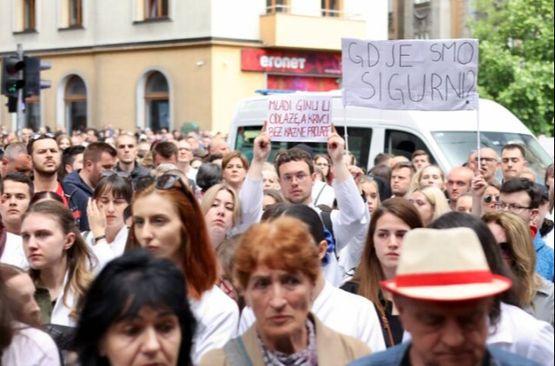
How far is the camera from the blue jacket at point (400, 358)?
3.71 meters

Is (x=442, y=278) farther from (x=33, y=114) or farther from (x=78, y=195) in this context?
(x=33, y=114)

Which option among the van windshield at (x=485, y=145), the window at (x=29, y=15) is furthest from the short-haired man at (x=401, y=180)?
the window at (x=29, y=15)

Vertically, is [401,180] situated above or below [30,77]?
below

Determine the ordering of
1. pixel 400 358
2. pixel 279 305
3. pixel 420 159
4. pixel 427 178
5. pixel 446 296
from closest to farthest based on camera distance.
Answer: pixel 446 296 < pixel 400 358 < pixel 279 305 < pixel 427 178 < pixel 420 159

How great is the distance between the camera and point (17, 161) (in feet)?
40.3

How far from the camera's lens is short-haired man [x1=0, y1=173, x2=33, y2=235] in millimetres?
9000

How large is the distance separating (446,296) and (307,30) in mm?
35617

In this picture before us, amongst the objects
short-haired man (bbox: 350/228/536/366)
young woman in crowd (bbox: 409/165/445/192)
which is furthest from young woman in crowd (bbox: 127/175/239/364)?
young woman in crowd (bbox: 409/165/445/192)

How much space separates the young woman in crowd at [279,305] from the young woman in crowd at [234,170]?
6.12 m

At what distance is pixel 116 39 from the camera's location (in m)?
40.6

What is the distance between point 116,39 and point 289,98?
28470mm

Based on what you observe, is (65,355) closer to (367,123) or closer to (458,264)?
(458,264)

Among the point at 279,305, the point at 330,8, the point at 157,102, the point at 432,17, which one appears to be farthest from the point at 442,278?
the point at 432,17

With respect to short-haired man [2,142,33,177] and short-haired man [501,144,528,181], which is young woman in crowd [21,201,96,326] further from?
short-haired man [501,144,528,181]
